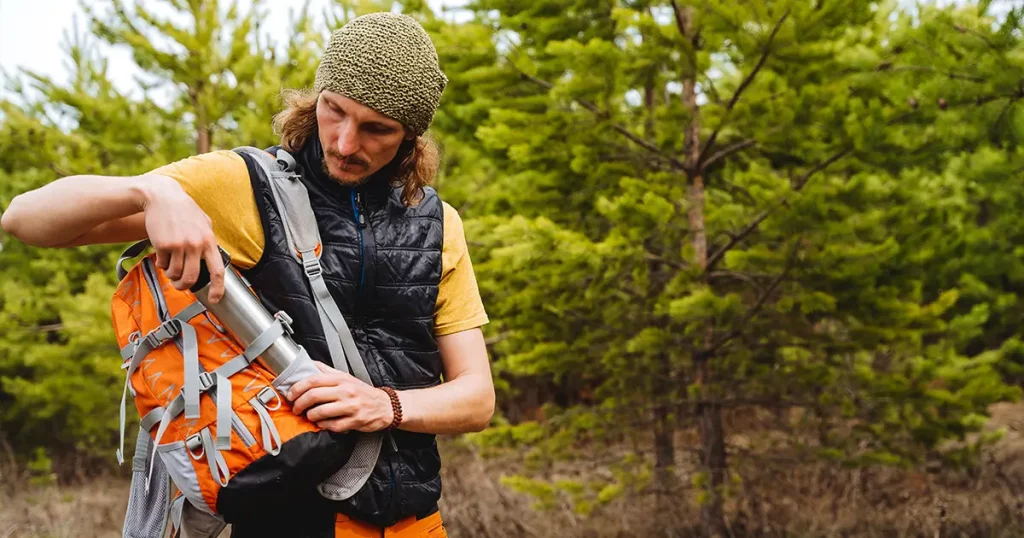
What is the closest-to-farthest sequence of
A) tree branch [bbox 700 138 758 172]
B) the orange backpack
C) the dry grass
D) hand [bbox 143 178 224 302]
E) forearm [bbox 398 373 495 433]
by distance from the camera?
1. hand [bbox 143 178 224 302]
2. the orange backpack
3. forearm [bbox 398 373 495 433]
4. tree branch [bbox 700 138 758 172]
5. the dry grass

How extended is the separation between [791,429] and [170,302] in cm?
591

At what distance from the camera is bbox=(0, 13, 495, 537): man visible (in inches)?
59.8

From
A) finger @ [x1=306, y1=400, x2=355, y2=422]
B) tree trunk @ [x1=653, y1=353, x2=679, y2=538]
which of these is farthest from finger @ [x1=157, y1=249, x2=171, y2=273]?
tree trunk @ [x1=653, y1=353, x2=679, y2=538]

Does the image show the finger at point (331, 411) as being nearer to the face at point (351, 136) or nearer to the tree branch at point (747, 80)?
the face at point (351, 136)

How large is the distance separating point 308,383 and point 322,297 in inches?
7.0

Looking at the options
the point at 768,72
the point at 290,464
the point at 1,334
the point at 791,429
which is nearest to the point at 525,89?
the point at 768,72

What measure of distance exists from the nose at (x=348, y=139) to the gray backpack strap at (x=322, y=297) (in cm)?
11

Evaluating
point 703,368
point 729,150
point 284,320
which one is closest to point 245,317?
point 284,320

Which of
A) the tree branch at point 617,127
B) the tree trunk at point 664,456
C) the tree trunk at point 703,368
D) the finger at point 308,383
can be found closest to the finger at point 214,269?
the finger at point 308,383

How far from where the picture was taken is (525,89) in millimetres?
5848

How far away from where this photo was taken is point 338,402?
1.54 metres

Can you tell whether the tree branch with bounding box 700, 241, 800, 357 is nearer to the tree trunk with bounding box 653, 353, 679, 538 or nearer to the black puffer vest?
the tree trunk with bounding box 653, 353, 679, 538

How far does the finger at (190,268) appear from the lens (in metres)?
1.37

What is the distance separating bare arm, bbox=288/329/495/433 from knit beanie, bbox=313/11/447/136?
1.67 feet
